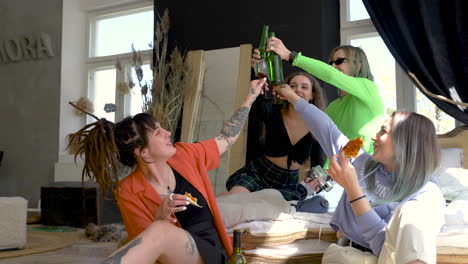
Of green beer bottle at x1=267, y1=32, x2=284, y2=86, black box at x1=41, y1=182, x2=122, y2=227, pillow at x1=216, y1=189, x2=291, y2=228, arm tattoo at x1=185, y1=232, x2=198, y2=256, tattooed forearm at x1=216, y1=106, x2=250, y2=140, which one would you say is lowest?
black box at x1=41, y1=182, x2=122, y2=227

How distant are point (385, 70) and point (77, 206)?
3210 mm

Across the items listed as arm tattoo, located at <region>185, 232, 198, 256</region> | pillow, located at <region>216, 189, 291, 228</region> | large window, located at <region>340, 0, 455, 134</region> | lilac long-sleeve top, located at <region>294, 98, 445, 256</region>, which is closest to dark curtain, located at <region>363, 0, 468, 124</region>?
large window, located at <region>340, 0, 455, 134</region>

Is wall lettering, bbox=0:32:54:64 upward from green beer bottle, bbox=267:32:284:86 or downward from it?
upward

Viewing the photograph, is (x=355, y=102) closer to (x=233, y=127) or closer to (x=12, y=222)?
(x=233, y=127)

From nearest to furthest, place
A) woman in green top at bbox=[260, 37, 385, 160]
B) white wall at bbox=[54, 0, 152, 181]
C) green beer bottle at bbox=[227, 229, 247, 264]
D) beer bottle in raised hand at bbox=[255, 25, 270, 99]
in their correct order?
green beer bottle at bbox=[227, 229, 247, 264] < woman in green top at bbox=[260, 37, 385, 160] < beer bottle in raised hand at bbox=[255, 25, 270, 99] < white wall at bbox=[54, 0, 152, 181]

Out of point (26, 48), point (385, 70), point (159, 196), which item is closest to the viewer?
point (159, 196)

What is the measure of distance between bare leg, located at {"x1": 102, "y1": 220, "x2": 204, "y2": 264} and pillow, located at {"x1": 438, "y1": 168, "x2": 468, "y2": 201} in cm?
126

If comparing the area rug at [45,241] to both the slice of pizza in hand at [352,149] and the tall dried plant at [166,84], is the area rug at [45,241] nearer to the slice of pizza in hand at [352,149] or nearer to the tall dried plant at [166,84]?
the tall dried plant at [166,84]

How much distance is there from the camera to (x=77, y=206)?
5.04 meters

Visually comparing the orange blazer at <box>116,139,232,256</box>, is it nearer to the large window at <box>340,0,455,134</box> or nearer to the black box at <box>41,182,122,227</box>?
the large window at <box>340,0,455,134</box>

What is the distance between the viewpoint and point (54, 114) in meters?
6.57

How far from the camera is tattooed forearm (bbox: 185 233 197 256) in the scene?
78.3 inches

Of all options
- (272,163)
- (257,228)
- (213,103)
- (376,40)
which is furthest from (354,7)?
(257,228)

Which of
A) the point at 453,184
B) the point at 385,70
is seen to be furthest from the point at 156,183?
the point at 385,70
